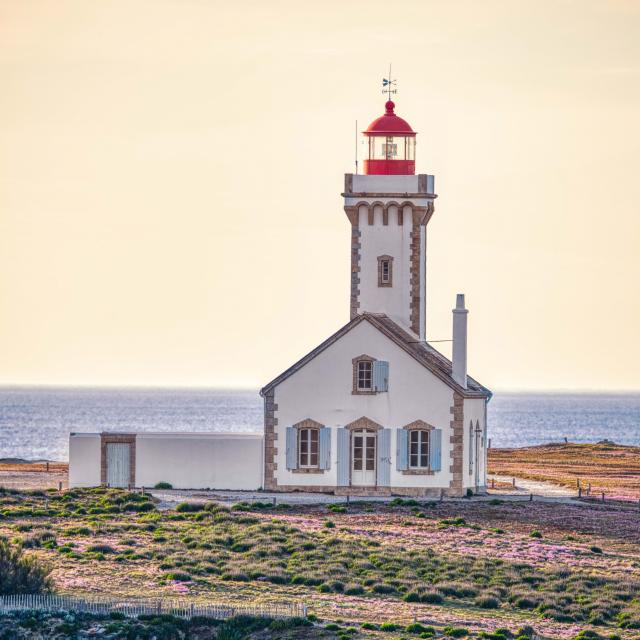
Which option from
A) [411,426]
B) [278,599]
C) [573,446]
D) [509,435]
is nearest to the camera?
[278,599]

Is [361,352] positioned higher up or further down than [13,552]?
higher up

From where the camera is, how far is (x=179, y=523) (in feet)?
158

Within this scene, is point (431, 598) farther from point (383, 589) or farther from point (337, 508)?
point (337, 508)

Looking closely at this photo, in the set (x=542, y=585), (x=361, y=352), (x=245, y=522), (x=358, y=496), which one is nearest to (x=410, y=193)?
(x=361, y=352)

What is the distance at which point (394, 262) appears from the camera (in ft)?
190

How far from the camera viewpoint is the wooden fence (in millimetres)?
35656

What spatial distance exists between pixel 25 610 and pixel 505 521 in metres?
18.1

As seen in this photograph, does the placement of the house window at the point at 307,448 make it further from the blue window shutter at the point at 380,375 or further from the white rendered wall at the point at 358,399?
the blue window shutter at the point at 380,375

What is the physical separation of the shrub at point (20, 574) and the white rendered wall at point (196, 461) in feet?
61.0

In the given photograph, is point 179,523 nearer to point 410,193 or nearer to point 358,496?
point 358,496

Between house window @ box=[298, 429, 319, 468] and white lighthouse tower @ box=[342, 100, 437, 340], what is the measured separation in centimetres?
454

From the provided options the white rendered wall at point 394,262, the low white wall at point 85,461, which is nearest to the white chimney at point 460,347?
the white rendered wall at point 394,262

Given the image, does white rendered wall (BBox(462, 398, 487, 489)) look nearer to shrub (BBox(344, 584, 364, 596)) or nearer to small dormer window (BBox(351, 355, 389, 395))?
small dormer window (BBox(351, 355, 389, 395))

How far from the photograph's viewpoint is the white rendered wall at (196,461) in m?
56.6
